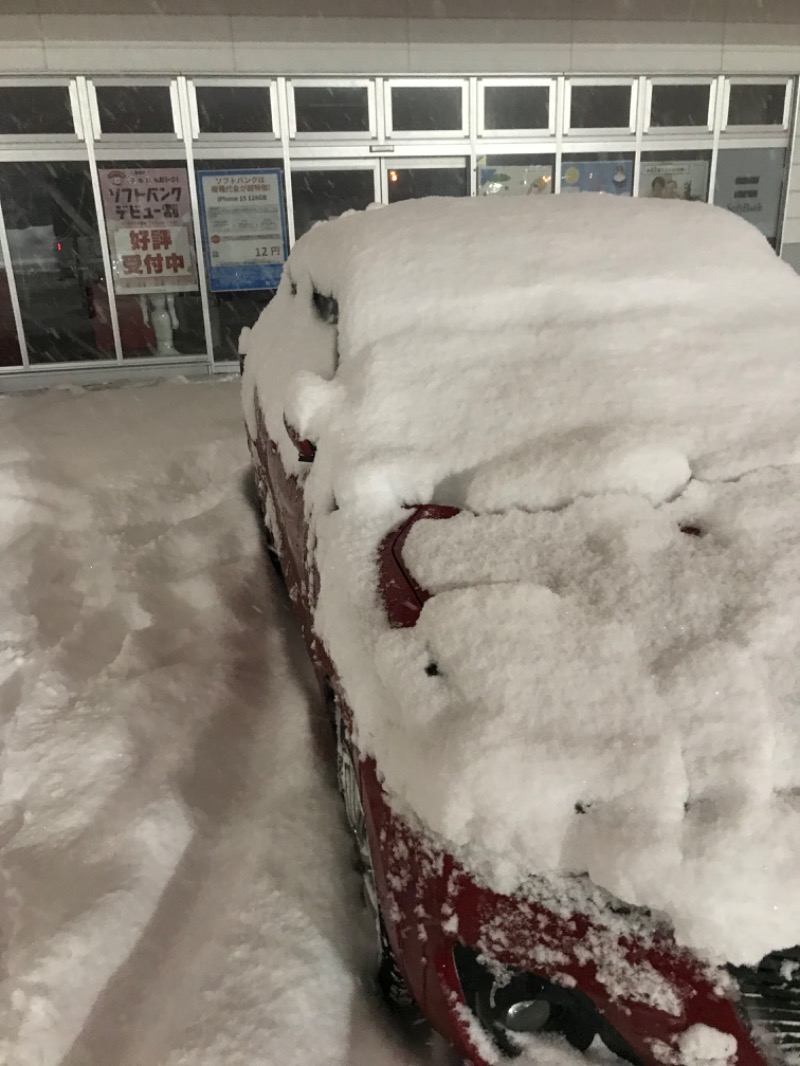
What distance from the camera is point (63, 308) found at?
24.8ft

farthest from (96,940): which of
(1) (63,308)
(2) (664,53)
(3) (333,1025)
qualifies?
(2) (664,53)

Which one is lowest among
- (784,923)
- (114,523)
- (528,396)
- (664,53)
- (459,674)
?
(114,523)

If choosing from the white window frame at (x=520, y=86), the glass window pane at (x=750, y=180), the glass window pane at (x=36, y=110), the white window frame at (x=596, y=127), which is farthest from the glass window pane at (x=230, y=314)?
the glass window pane at (x=750, y=180)

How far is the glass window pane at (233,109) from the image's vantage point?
721 cm

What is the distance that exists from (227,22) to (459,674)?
318 inches

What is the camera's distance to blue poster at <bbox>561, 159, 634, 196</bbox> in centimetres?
808

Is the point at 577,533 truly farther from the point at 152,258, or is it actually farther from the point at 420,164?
the point at 420,164

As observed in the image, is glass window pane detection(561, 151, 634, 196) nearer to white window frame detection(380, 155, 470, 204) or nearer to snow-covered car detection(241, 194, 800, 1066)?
white window frame detection(380, 155, 470, 204)

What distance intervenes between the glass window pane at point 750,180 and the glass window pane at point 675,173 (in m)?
0.19

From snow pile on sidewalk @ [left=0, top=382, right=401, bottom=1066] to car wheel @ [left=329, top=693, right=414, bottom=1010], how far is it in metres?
0.05

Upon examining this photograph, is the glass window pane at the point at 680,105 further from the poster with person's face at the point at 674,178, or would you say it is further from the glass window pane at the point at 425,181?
the glass window pane at the point at 425,181

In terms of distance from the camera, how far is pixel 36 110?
277 inches

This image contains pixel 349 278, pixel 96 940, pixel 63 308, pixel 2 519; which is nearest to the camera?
pixel 96 940

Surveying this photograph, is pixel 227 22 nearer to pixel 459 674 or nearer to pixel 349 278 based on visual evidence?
pixel 349 278
